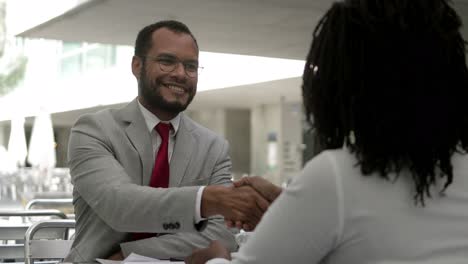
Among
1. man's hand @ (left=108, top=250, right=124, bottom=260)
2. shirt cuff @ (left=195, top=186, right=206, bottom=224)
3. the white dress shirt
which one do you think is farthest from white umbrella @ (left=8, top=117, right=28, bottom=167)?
shirt cuff @ (left=195, top=186, right=206, bottom=224)

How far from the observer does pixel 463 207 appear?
1.33 m

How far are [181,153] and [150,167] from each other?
4.7 inches

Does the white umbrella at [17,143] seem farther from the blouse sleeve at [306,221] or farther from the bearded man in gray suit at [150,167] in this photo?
the blouse sleeve at [306,221]

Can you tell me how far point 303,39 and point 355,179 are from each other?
11248mm

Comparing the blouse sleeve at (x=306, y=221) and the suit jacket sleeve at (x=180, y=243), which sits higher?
the blouse sleeve at (x=306, y=221)

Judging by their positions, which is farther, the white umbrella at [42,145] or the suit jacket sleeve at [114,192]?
the white umbrella at [42,145]

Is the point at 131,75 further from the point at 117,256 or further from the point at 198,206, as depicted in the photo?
the point at 198,206

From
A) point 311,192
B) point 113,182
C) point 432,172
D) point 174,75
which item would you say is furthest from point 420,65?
point 174,75

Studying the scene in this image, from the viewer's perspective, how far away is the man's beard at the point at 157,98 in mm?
2459

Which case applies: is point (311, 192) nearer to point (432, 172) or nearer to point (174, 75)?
point (432, 172)

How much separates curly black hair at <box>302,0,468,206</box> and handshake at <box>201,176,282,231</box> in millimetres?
455

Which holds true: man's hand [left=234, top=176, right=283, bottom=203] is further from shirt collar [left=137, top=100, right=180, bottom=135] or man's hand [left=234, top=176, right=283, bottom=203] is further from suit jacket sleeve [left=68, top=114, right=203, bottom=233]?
shirt collar [left=137, top=100, right=180, bottom=135]

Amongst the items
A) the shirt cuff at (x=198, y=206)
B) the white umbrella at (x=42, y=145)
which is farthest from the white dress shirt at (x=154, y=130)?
the white umbrella at (x=42, y=145)

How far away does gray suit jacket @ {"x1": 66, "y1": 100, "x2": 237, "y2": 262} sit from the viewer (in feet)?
6.38
